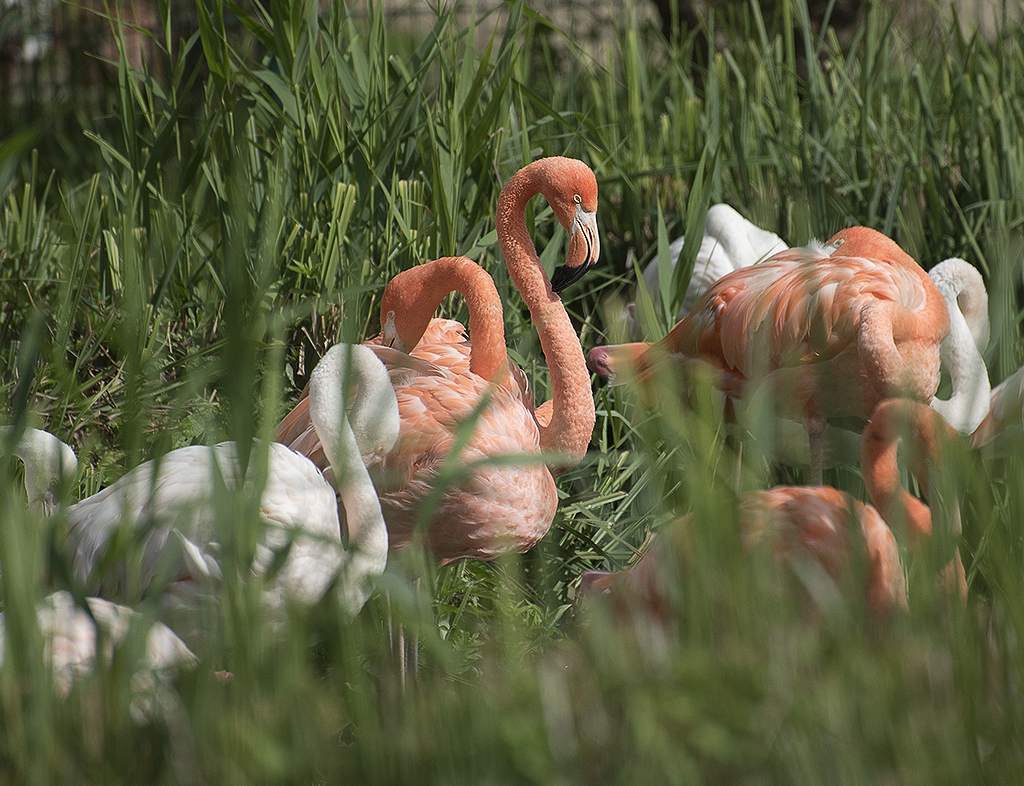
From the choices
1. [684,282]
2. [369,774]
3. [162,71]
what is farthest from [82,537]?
[162,71]

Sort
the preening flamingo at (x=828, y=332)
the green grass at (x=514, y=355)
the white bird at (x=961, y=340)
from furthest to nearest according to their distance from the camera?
the white bird at (x=961, y=340) → the preening flamingo at (x=828, y=332) → the green grass at (x=514, y=355)

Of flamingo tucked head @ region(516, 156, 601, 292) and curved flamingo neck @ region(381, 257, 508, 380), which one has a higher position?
flamingo tucked head @ region(516, 156, 601, 292)

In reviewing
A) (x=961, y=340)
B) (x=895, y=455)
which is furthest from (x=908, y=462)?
(x=961, y=340)

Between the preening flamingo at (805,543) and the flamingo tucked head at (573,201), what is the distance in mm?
882

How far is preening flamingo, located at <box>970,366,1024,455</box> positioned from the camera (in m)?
2.39

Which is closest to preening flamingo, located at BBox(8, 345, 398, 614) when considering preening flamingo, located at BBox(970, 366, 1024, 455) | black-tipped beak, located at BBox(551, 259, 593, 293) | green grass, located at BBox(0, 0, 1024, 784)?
green grass, located at BBox(0, 0, 1024, 784)

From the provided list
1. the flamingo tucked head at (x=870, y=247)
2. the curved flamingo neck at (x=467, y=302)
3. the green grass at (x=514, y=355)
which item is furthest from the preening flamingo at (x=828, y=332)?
the curved flamingo neck at (x=467, y=302)

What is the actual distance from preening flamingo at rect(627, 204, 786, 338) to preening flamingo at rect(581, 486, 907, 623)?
1702mm

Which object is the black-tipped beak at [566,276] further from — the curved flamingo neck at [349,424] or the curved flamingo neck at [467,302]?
the curved flamingo neck at [349,424]

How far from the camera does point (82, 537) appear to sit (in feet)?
6.20

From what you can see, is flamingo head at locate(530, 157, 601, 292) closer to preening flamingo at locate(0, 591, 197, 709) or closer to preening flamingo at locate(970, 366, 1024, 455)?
preening flamingo at locate(970, 366, 1024, 455)

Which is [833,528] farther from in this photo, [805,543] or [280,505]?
[280,505]

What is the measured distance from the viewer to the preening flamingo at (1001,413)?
94.1 inches

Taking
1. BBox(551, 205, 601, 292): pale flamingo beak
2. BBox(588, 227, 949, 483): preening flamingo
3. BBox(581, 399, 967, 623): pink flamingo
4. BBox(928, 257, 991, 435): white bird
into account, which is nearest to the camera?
BBox(581, 399, 967, 623): pink flamingo
